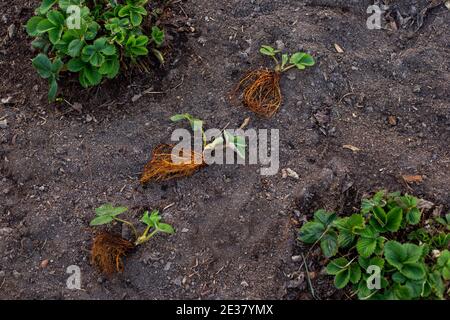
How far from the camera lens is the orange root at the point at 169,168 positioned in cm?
269

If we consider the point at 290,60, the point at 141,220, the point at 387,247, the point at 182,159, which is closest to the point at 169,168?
the point at 182,159

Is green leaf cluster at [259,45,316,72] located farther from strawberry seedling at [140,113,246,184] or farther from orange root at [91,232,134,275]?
orange root at [91,232,134,275]

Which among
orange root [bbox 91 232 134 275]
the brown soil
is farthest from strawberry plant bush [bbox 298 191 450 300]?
orange root [bbox 91 232 134 275]

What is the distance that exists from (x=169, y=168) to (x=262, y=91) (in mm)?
568

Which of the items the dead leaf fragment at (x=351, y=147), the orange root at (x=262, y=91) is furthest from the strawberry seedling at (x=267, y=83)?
the dead leaf fragment at (x=351, y=147)

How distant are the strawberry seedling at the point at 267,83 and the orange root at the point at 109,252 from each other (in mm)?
835

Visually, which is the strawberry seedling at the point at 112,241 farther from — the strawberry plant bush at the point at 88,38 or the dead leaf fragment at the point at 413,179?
the dead leaf fragment at the point at 413,179

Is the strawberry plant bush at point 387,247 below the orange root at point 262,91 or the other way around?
below

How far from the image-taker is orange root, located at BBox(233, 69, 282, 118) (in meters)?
2.86

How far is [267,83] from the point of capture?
292cm

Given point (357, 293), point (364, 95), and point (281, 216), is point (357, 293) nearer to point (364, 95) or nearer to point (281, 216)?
point (281, 216)

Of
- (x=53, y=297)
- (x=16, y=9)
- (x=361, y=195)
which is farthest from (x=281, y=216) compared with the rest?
(x=16, y=9)

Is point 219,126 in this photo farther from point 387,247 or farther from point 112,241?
point 387,247
